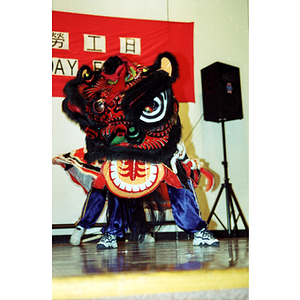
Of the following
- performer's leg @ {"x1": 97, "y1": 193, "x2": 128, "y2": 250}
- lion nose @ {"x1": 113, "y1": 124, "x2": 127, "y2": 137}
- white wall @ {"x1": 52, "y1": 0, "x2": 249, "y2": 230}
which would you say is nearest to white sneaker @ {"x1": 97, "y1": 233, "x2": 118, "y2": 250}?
performer's leg @ {"x1": 97, "y1": 193, "x2": 128, "y2": 250}

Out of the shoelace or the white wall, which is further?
the shoelace

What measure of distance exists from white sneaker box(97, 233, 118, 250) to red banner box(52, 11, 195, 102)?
545 millimetres

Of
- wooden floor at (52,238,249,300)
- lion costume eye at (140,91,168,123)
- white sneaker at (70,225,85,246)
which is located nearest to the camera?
wooden floor at (52,238,249,300)

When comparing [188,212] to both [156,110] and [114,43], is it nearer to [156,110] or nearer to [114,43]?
[156,110]

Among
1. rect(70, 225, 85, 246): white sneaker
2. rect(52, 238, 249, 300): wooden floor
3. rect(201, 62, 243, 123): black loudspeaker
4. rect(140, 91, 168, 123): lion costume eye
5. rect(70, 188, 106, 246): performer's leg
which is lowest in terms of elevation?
rect(52, 238, 249, 300): wooden floor

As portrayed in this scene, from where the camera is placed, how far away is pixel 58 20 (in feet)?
3.54

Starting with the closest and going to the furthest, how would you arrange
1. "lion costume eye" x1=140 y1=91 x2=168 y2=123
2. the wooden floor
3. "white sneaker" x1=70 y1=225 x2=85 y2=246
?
1. the wooden floor
2. "white sneaker" x1=70 y1=225 x2=85 y2=246
3. "lion costume eye" x1=140 y1=91 x2=168 y2=123

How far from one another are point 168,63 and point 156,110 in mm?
189

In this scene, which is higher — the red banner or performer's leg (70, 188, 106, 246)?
the red banner

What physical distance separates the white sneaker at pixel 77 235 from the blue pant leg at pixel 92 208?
0.02m

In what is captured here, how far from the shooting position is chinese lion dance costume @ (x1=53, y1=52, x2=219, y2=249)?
1146 millimetres

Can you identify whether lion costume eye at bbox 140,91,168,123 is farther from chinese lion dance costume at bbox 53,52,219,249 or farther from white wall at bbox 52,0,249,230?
white wall at bbox 52,0,249,230

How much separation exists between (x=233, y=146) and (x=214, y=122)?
0.13 metres
